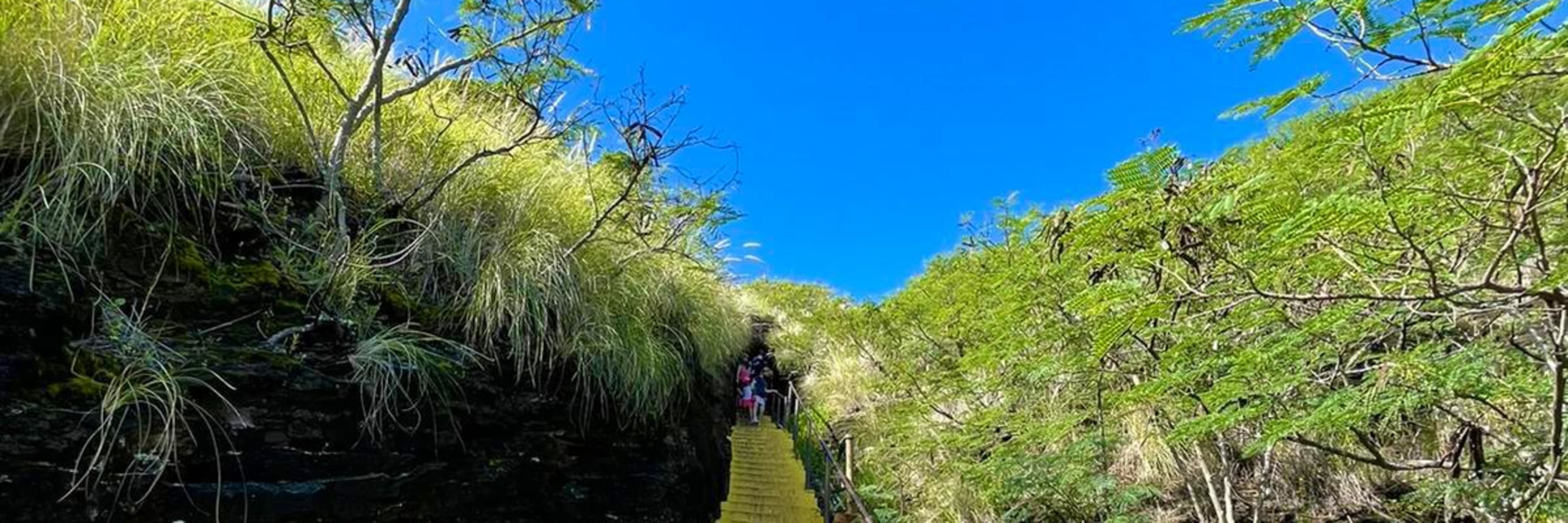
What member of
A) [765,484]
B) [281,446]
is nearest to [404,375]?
[281,446]

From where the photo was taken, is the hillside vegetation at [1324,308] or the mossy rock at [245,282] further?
the mossy rock at [245,282]

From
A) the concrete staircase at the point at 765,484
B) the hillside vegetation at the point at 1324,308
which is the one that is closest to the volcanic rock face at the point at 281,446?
the hillside vegetation at the point at 1324,308

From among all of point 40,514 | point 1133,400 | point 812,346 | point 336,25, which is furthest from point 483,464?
point 812,346

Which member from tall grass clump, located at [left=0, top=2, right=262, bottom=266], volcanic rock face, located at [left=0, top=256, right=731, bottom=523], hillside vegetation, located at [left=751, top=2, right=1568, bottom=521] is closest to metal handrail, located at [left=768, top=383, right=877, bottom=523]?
hillside vegetation, located at [left=751, top=2, right=1568, bottom=521]

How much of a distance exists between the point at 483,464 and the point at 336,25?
2.07 meters

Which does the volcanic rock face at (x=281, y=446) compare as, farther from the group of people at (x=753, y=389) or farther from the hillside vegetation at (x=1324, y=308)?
the group of people at (x=753, y=389)

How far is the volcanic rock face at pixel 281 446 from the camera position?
184cm

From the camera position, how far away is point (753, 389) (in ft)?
44.1

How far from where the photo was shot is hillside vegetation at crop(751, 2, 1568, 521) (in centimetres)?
150

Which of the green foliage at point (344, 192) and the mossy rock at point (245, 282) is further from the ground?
the green foliage at point (344, 192)

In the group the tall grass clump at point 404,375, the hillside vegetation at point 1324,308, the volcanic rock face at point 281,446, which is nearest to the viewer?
the hillside vegetation at point 1324,308

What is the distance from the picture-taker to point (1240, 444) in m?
3.99

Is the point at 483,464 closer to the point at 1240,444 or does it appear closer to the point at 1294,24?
the point at 1294,24

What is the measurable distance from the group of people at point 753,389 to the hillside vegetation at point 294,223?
8.76 metres
